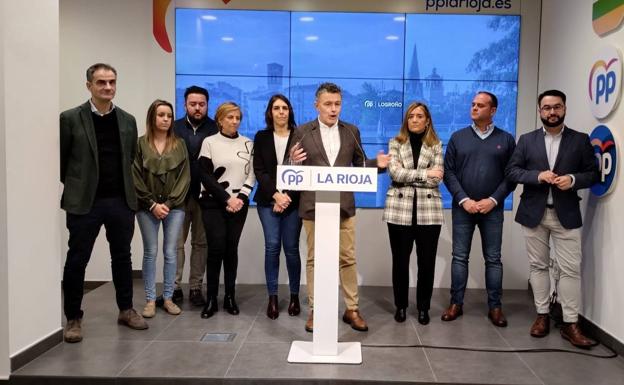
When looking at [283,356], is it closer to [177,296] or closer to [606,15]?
[177,296]

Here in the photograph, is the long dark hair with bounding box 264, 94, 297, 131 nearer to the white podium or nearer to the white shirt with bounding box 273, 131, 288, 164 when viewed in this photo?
the white shirt with bounding box 273, 131, 288, 164

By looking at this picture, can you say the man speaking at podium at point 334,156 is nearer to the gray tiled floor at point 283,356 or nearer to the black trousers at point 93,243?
the gray tiled floor at point 283,356

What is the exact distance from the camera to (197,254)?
4664 mm

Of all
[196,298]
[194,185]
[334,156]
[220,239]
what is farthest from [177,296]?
[334,156]

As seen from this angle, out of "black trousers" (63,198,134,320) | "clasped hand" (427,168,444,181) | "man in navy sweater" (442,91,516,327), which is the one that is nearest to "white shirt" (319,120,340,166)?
"clasped hand" (427,168,444,181)

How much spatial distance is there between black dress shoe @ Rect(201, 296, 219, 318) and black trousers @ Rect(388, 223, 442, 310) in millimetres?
1484

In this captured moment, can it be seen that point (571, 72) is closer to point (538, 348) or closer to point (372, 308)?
point (538, 348)

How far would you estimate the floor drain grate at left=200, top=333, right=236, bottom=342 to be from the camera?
11.9 feet

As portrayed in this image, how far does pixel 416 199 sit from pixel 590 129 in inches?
57.4

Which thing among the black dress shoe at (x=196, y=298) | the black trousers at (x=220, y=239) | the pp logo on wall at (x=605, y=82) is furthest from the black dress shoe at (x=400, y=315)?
the pp logo on wall at (x=605, y=82)

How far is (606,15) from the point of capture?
3754mm

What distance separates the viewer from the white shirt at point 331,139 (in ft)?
12.2

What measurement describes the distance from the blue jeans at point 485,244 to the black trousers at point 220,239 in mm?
1726

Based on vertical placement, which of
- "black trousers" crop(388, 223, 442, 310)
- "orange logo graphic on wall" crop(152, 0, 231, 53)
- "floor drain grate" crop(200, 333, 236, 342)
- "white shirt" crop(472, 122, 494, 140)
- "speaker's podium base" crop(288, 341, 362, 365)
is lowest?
"floor drain grate" crop(200, 333, 236, 342)
